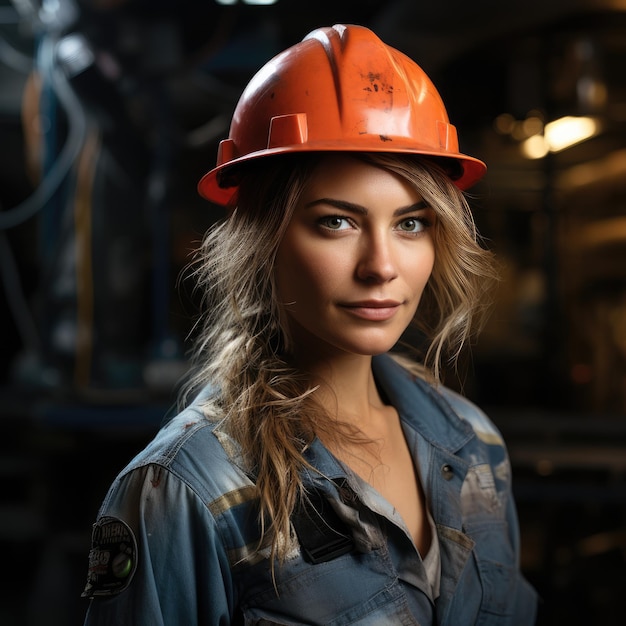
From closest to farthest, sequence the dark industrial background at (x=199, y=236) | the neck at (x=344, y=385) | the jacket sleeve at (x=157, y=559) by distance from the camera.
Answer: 1. the jacket sleeve at (x=157, y=559)
2. the neck at (x=344, y=385)
3. the dark industrial background at (x=199, y=236)

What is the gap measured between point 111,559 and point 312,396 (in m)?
0.43

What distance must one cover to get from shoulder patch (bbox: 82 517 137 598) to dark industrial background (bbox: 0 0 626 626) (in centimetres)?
216

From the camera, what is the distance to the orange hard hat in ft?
3.82

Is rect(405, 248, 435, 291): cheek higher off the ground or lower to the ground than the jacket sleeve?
higher

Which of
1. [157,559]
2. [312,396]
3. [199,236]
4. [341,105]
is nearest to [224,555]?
[157,559]

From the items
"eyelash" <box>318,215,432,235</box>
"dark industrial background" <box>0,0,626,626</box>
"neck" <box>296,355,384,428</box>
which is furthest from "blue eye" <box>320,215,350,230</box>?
"dark industrial background" <box>0,0,626,626</box>

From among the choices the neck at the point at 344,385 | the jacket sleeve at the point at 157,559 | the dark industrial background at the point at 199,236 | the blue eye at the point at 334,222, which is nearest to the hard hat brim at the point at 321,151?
the blue eye at the point at 334,222

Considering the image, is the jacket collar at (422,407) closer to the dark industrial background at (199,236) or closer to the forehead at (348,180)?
the forehead at (348,180)

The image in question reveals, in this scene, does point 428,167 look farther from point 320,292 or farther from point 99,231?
point 99,231

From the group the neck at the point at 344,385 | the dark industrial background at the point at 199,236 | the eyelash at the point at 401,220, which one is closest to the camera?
the eyelash at the point at 401,220

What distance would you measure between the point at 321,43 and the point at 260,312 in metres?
0.45

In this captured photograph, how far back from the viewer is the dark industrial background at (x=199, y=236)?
3408 millimetres

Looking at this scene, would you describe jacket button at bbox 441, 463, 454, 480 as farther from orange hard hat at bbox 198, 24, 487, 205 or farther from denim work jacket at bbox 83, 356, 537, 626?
orange hard hat at bbox 198, 24, 487, 205

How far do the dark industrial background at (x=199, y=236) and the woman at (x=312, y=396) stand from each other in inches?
76.9
